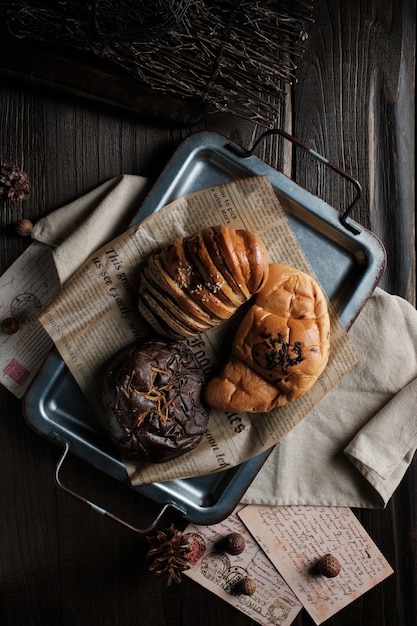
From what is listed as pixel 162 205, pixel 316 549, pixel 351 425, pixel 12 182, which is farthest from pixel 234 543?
pixel 12 182

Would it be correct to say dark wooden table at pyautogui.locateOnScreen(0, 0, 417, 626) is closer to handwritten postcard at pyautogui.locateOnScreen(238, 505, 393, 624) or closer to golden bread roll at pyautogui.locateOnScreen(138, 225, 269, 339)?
handwritten postcard at pyautogui.locateOnScreen(238, 505, 393, 624)

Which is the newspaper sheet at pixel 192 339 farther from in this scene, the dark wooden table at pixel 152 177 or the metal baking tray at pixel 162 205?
the dark wooden table at pixel 152 177

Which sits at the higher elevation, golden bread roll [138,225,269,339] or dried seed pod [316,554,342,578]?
golden bread roll [138,225,269,339]

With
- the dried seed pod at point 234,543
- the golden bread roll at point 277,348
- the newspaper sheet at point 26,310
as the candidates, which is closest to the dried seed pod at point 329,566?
the dried seed pod at point 234,543

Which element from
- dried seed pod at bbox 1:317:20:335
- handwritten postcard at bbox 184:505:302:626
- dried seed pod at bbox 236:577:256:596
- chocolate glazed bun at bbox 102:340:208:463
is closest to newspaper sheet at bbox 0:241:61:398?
dried seed pod at bbox 1:317:20:335

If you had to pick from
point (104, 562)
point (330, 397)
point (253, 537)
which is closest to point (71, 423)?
point (104, 562)
